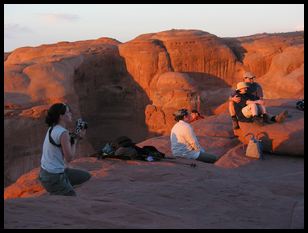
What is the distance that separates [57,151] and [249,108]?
5.80 meters

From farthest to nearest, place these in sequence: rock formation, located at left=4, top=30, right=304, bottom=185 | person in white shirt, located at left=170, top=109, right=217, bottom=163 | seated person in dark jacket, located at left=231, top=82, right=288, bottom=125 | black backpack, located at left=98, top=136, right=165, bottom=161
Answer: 1. rock formation, located at left=4, top=30, right=304, bottom=185
2. seated person in dark jacket, located at left=231, top=82, right=288, bottom=125
3. person in white shirt, located at left=170, top=109, right=217, bottom=163
4. black backpack, located at left=98, top=136, right=165, bottom=161

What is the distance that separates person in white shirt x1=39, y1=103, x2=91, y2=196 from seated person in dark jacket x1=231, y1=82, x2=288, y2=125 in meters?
5.40

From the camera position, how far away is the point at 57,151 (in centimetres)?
563

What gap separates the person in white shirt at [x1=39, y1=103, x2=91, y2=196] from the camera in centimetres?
546

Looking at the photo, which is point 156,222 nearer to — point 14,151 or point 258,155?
point 258,155

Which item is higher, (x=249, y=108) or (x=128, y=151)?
(x=249, y=108)

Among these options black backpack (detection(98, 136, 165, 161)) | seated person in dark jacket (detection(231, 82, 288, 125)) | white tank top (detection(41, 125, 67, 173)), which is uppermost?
seated person in dark jacket (detection(231, 82, 288, 125))

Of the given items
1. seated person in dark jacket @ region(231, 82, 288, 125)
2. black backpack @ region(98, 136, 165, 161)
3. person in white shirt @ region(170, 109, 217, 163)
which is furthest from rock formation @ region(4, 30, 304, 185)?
black backpack @ region(98, 136, 165, 161)

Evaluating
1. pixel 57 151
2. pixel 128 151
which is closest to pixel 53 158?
pixel 57 151

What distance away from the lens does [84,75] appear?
72.4 ft

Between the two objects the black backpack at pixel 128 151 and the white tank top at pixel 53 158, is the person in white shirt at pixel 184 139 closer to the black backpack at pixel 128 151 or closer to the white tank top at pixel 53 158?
the black backpack at pixel 128 151

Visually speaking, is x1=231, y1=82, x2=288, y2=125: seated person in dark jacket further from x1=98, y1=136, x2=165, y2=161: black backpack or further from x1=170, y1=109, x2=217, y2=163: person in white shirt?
x1=98, y1=136, x2=165, y2=161: black backpack

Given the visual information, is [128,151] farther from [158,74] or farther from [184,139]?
[158,74]

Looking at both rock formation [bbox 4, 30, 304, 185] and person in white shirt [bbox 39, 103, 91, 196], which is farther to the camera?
rock formation [bbox 4, 30, 304, 185]
